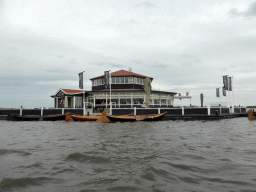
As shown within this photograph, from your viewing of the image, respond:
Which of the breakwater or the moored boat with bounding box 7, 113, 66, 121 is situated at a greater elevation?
the breakwater

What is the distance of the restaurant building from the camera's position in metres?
36.1

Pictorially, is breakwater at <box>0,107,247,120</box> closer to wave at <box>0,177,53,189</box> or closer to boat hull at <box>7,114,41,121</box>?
boat hull at <box>7,114,41,121</box>

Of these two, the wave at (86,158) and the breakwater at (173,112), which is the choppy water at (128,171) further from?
the breakwater at (173,112)

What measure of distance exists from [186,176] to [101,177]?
2031 mm

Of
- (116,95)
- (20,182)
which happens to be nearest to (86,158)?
(20,182)

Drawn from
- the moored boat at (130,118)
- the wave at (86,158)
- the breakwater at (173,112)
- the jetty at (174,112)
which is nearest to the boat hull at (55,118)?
the jetty at (174,112)

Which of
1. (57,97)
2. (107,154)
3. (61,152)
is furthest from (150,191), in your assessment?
(57,97)

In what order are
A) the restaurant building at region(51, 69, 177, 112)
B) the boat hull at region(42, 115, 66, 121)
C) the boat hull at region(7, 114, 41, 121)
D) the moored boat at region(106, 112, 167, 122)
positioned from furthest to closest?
the restaurant building at region(51, 69, 177, 112) < the boat hull at region(7, 114, 41, 121) < the boat hull at region(42, 115, 66, 121) < the moored boat at region(106, 112, 167, 122)

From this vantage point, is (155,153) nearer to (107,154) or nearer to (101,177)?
(107,154)

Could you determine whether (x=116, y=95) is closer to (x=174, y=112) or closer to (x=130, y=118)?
(x=174, y=112)

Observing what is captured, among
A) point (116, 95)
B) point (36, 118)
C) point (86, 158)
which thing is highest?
point (116, 95)

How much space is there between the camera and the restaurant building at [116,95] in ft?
118

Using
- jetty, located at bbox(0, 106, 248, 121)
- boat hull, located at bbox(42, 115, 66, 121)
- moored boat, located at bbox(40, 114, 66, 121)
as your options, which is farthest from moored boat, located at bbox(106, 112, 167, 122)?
moored boat, located at bbox(40, 114, 66, 121)

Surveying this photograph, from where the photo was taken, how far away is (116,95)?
3622 cm
